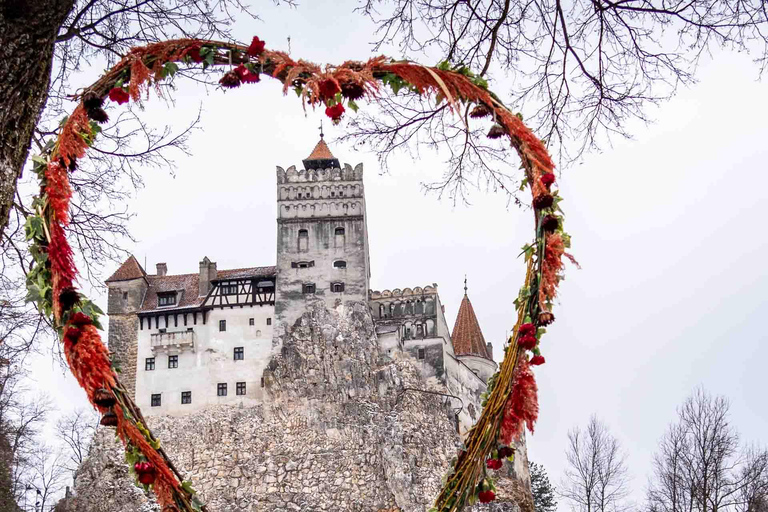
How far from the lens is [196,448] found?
5041 cm

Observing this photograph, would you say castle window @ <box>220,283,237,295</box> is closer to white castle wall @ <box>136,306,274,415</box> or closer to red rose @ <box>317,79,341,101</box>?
white castle wall @ <box>136,306,274,415</box>

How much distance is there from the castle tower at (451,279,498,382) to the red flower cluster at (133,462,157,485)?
180ft

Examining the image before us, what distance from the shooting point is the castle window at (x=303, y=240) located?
56466mm

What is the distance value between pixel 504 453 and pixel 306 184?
54.7 meters

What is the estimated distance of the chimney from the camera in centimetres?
5600

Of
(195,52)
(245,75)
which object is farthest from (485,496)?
(195,52)

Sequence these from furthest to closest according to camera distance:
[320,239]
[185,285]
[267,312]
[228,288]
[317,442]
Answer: [185,285] < [320,239] < [228,288] < [267,312] < [317,442]

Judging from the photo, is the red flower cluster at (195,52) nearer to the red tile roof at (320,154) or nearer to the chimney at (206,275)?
the chimney at (206,275)

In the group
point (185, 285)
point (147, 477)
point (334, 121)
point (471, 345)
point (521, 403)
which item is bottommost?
point (147, 477)

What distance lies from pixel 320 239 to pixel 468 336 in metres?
11.8

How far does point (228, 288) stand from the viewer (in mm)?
55500

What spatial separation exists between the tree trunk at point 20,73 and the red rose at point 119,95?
0.40 m

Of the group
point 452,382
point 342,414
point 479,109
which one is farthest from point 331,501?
point 479,109

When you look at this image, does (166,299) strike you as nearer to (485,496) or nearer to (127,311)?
(127,311)
